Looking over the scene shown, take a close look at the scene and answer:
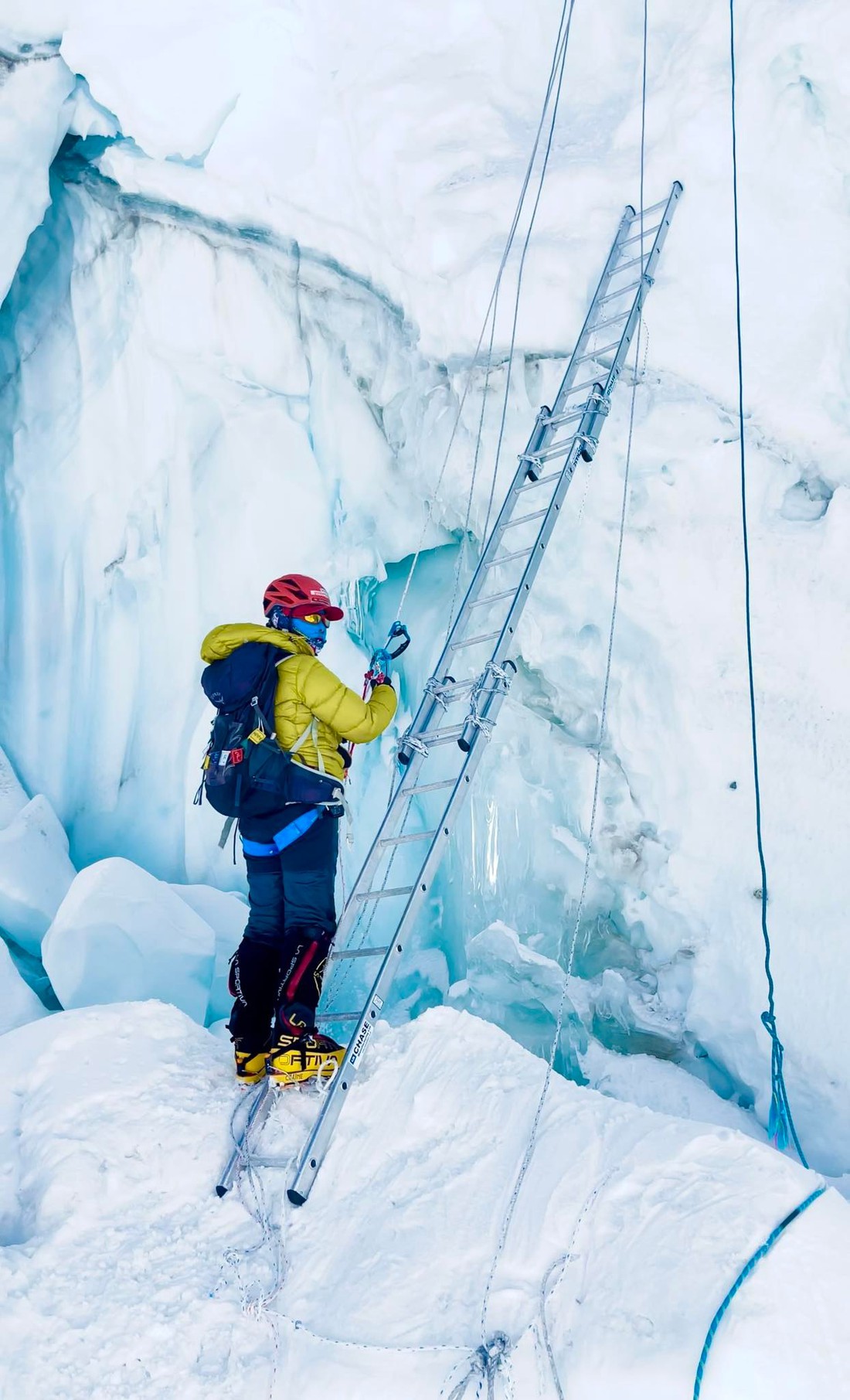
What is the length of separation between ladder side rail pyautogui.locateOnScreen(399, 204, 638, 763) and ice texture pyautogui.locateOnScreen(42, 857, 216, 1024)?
72.9 inches

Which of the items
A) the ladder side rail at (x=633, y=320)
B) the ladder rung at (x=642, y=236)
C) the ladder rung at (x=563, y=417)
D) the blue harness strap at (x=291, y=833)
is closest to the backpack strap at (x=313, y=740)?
the blue harness strap at (x=291, y=833)

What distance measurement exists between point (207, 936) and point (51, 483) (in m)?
2.75

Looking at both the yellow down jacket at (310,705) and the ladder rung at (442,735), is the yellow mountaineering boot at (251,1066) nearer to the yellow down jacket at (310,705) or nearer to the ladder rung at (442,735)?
the yellow down jacket at (310,705)

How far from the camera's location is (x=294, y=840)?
9.40 feet

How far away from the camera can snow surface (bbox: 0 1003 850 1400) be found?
5.61 feet

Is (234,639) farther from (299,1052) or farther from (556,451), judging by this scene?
(556,451)

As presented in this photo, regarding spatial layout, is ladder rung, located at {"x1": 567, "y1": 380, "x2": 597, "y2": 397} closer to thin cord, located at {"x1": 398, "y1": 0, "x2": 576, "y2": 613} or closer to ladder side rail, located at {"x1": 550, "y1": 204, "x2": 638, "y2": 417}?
ladder side rail, located at {"x1": 550, "y1": 204, "x2": 638, "y2": 417}

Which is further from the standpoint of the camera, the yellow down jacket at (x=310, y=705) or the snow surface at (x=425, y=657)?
the yellow down jacket at (x=310, y=705)

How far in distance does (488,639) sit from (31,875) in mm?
2598

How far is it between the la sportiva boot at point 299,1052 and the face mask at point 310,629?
3.56ft

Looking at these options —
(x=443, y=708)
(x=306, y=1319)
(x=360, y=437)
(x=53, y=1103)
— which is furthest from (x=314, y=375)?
(x=306, y=1319)

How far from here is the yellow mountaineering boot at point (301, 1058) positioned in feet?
8.49

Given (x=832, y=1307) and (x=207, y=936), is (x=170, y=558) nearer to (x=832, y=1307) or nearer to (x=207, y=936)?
(x=207, y=936)

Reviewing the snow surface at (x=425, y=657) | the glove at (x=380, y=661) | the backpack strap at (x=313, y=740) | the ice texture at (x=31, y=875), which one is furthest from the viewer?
the ice texture at (x=31, y=875)
